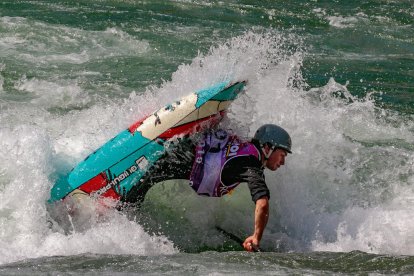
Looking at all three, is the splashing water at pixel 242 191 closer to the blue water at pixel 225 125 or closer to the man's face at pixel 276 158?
the blue water at pixel 225 125

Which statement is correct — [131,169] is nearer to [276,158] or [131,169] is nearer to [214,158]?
[214,158]

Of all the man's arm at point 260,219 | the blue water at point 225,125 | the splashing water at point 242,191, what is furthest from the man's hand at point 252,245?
the splashing water at point 242,191

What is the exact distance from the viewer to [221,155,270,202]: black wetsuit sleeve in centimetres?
534

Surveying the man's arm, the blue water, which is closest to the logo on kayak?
the blue water

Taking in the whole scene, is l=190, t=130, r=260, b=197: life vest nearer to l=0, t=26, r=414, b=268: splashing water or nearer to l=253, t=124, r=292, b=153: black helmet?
l=253, t=124, r=292, b=153: black helmet

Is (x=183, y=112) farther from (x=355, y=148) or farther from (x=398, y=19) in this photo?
(x=398, y=19)

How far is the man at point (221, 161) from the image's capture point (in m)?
5.52

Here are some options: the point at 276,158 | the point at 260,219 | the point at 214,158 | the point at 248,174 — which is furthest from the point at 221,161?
the point at 260,219

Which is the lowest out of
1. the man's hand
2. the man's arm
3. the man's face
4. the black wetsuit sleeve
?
the man's hand

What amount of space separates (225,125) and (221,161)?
19.6 inches

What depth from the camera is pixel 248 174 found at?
215 inches

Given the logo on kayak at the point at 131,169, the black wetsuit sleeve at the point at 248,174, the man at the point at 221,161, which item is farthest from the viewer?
the logo on kayak at the point at 131,169

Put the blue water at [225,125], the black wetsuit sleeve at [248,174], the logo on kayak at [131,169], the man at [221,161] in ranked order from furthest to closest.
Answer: the logo on kayak at [131,169] → the man at [221,161] → the black wetsuit sleeve at [248,174] → the blue water at [225,125]

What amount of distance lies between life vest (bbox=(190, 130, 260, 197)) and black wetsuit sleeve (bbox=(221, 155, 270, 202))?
3 cm
